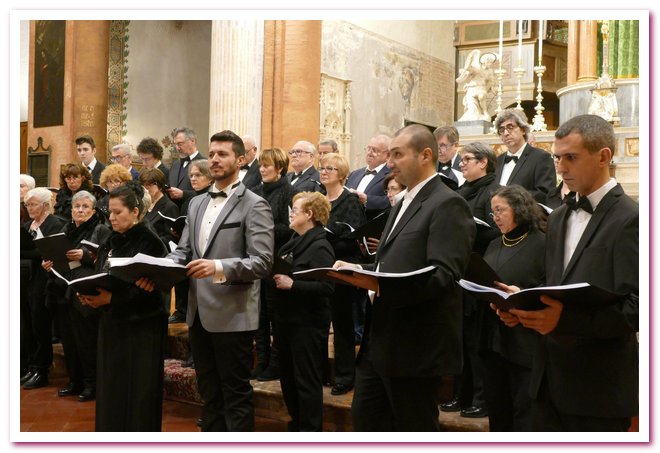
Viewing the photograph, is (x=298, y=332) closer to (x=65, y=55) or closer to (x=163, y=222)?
(x=163, y=222)

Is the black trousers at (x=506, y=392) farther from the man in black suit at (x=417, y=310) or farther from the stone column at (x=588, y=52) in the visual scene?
the stone column at (x=588, y=52)

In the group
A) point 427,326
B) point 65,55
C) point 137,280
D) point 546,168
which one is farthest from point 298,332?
point 65,55

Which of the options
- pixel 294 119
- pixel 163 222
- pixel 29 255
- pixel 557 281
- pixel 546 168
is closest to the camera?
pixel 557 281

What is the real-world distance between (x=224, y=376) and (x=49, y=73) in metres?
9.12

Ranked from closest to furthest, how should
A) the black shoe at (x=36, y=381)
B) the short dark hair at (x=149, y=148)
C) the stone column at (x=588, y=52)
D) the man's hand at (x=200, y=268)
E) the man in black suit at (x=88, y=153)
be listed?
the man's hand at (x=200, y=268) → the black shoe at (x=36, y=381) → the short dark hair at (x=149, y=148) → the man in black suit at (x=88, y=153) → the stone column at (x=588, y=52)

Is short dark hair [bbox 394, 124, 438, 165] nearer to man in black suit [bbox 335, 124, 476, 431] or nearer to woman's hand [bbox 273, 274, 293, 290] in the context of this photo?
man in black suit [bbox 335, 124, 476, 431]

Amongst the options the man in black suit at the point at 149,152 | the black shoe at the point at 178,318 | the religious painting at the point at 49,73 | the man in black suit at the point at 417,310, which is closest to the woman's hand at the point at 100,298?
the man in black suit at the point at 417,310

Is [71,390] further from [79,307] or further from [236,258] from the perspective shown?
[236,258]

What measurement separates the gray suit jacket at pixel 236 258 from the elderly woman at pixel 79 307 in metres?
1.35

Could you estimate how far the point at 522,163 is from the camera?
528 centimetres

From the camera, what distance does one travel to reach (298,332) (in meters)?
4.64

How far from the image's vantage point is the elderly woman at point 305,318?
181 inches

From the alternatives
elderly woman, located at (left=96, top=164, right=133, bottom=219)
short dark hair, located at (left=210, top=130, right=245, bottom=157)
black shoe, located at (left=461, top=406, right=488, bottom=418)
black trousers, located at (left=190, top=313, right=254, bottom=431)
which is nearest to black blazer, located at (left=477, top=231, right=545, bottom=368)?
black shoe, located at (left=461, top=406, right=488, bottom=418)
